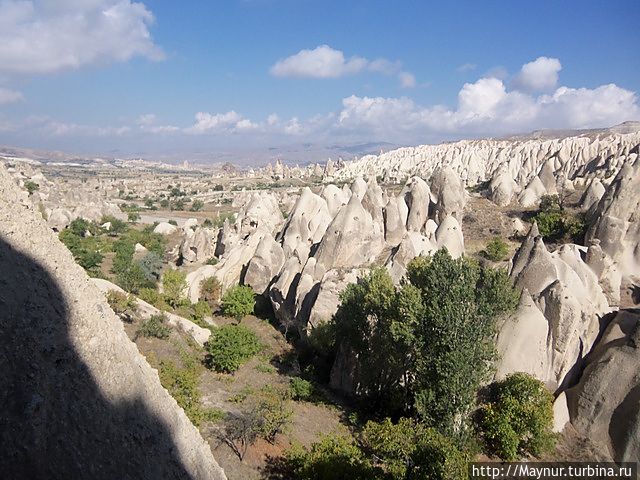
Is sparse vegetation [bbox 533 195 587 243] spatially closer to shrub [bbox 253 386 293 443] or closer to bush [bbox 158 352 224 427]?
shrub [bbox 253 386 293 443]

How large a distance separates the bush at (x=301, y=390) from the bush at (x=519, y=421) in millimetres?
6791

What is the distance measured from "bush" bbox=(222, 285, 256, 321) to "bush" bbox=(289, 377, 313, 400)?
10.4m

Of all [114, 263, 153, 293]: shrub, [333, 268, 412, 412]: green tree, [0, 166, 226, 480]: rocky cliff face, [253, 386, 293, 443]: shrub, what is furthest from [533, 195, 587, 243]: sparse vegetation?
[0, 166, 226, 480]: rocky cliff face

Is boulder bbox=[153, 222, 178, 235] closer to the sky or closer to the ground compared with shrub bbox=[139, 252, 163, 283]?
closer to the sky

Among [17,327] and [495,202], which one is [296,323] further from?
[495,202]

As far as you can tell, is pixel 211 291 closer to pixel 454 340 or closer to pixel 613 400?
pixel 454 340

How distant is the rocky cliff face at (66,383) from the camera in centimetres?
493

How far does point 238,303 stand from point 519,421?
60.8ft

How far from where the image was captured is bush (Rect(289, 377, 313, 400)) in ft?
58.4

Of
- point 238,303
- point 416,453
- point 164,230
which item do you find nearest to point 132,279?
point 238,303

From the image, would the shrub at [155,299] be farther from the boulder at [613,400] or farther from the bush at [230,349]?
the boulder at [613,400]

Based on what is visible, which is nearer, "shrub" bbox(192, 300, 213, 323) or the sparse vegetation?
"shrub" bbox(192, 300, 213, 323)

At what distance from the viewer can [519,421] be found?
12828 millimetres

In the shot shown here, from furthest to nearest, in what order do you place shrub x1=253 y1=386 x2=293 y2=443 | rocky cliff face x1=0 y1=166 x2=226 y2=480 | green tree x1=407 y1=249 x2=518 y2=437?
shrub x1=253 y1=386 x2=293 y2=443, green tree x1=407 y1=249 x2=518 y2=437, rocky cliff face x1=0 y1=166 x2=226 y2=480
